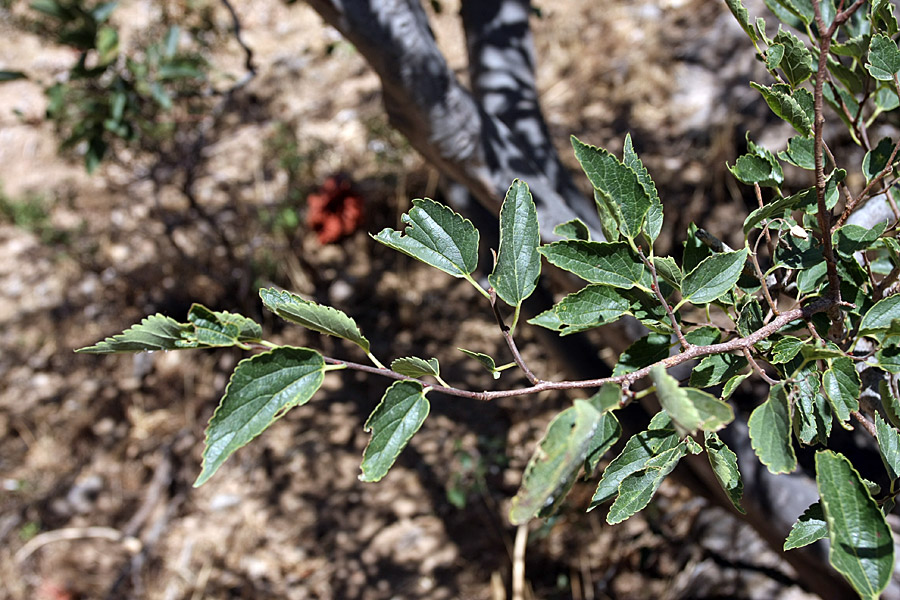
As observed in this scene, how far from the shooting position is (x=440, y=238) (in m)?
0.72

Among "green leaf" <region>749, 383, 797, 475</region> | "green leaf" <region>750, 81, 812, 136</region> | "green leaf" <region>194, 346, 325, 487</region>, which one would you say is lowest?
"green leaf" <region>749, 383, 797, 475</region>

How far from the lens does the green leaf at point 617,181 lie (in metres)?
0.70

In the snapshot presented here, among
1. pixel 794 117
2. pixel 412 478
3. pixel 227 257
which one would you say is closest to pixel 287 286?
pixel 227 257

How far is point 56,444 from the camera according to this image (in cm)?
334

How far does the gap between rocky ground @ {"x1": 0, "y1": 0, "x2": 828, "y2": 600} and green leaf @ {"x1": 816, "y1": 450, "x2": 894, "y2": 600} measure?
1.36 meters

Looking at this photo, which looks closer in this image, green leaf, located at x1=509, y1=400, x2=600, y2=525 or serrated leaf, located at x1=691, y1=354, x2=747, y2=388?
green leaf, located at x1=509, y1=400, x2=600, y2=525

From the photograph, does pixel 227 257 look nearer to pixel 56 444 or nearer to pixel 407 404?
pixel 56 444

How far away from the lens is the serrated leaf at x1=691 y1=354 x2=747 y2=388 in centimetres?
74

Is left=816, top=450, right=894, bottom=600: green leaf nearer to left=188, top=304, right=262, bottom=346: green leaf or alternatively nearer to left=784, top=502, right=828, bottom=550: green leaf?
left=784, top=502, right=828, bottom=550: green leaf

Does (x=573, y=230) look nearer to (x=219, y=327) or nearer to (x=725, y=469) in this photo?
(x=725, y=469)

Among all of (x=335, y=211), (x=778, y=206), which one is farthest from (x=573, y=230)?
(x=335, y=211)

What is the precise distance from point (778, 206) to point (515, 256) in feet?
0.93

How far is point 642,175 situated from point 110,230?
4070mm

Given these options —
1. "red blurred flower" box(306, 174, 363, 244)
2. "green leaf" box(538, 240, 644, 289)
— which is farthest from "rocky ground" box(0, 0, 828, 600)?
"green leaf" box(538, 240, 644, 289)
